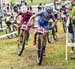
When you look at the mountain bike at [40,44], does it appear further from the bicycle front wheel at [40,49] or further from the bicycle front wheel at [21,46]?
the bicycle front wheel at [21,46]

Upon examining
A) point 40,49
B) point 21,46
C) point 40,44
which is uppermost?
point 40,44

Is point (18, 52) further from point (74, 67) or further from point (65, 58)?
point (74, 67)

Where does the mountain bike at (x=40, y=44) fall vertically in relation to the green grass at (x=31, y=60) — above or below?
above

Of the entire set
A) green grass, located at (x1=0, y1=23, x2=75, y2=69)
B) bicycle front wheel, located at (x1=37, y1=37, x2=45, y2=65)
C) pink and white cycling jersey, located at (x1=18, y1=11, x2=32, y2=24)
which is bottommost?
green grass, located at (x1=0, y1=23, x2=75, y2=69)

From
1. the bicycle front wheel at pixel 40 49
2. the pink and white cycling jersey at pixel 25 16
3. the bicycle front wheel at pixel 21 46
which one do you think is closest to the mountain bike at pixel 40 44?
the bicycle front wheel at pixel 40 49

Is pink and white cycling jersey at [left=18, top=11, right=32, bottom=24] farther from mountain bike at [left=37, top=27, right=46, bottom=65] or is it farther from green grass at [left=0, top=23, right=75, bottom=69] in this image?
mountain bike at [left=37, top=27, right=46, bottom=65]

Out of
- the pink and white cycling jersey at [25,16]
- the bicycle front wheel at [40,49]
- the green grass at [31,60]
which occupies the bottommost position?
the green grass at [31,60]

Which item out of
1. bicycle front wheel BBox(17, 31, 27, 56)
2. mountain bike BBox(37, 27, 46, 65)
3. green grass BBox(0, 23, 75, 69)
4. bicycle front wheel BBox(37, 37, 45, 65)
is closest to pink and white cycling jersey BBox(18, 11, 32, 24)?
bicycle front wheel BBox(17, 31, 27, 56)

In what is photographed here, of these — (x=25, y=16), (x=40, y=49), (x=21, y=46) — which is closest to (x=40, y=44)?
(x=40, y=49)

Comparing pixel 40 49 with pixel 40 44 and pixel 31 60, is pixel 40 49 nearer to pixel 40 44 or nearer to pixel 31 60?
pixel 40 44

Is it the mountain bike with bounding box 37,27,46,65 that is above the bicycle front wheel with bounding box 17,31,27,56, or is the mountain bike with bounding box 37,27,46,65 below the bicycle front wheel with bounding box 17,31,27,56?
above

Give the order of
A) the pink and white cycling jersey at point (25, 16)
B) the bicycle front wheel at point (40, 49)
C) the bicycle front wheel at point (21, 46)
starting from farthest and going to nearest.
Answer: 1. the pink and white cycling jersey at point (25, 16)
2. the bicycle front wheel at point (21, 46)
3. the bicycle front wheel at point (40, 49)

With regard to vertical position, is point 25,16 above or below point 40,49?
above

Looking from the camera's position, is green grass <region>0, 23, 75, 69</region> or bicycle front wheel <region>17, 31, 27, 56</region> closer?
green grass <region>0, 23, 75, 69</region>
